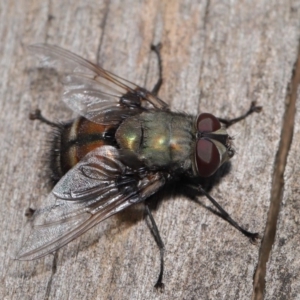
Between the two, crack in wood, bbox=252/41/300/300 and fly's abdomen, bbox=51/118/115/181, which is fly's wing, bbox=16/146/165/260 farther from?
crack in wood, bbox=252/41/300/300

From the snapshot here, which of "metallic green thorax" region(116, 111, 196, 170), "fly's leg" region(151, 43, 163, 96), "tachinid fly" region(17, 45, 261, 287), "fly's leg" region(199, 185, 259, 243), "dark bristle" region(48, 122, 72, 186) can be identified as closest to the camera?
"tachinid fly" region(17, 45, 261, 287)

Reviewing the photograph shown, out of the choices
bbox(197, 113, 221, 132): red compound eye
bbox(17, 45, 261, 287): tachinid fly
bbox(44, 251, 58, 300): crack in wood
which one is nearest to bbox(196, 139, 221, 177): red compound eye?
bbox(17, 45, 261, 287): tachinid fly

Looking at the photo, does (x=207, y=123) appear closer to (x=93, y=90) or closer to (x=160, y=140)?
(x=160, y=140)

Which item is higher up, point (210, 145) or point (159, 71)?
point (159, 71)

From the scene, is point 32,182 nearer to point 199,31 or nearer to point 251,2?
point 199,31

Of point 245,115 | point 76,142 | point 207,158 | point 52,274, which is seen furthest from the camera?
point 245,115

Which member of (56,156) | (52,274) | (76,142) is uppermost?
(76,142)

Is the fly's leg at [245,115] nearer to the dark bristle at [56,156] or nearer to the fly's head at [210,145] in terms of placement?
the fly's head at [210,145]

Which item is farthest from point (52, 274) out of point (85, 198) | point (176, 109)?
point (176, 109)
